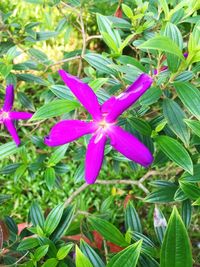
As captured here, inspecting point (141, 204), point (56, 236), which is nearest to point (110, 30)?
point (56, 236)

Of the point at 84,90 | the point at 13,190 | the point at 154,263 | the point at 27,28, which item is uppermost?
the point at 27,28

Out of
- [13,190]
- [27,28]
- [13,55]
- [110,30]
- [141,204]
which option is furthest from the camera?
[13,190]

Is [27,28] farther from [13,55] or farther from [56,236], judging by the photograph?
[56,236]

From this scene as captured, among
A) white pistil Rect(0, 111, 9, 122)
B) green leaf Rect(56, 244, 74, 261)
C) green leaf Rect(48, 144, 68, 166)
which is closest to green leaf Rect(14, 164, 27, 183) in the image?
green leaf Rect(48, 144, 68, 166)

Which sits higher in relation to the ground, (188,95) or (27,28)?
(27,28)

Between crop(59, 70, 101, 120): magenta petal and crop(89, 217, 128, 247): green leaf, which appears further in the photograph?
crop(89, 217, 128, 247): green leaf

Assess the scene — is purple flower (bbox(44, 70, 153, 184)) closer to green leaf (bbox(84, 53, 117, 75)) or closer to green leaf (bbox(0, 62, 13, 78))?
green leaf (bbox(84, 53, 117, 75))

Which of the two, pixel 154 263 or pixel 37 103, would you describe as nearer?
pixel 154 263

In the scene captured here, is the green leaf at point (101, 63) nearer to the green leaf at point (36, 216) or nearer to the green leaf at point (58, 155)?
the green leaf at point (58, 155)

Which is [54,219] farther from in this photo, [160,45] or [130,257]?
[160,45]
